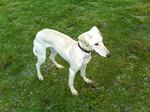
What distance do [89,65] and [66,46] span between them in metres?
2.80

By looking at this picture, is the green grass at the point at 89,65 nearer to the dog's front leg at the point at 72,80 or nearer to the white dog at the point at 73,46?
the dog's front leg at the point at 72,80

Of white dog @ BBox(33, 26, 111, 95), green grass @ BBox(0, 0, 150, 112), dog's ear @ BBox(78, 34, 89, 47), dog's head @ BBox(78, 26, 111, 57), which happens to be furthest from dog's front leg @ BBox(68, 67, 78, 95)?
dog's head @ BBox(78, 26, 111, 57)

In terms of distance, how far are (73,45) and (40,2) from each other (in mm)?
9418

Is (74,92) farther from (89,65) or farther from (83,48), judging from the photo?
(83,48)

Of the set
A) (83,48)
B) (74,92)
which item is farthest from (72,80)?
(83,48)

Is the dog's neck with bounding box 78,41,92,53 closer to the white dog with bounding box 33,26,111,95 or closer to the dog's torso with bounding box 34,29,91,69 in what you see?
the white dog with bounding box 33,26,111,95

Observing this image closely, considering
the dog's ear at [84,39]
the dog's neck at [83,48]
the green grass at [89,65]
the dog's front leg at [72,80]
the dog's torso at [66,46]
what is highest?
the dog's ear at [84,39]

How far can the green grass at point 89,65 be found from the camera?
43.8 ft

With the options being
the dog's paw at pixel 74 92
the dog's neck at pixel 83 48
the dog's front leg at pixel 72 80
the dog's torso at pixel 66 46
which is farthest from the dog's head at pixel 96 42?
the dog's paw at pixel 74 92

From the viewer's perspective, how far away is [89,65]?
592 inches

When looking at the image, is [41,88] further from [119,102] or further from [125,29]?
[125,29]

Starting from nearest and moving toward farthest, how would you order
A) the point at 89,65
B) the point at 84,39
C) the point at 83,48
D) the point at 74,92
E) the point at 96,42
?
1. the point at 96,42
2. the point at 84,39
3. the point at 83,48
4. the point at 74,92
5. the point at 89,65

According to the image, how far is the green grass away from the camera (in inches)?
526

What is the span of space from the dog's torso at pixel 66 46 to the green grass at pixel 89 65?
1.83 meters
